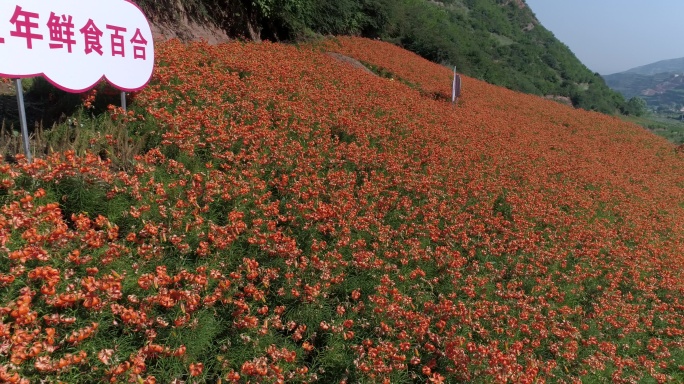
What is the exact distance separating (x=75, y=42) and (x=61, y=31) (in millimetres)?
174

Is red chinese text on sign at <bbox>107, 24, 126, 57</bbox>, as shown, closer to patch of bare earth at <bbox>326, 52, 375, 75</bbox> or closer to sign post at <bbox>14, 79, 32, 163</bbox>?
sign post at <bbox>14, 79, 32, 163</bbox>

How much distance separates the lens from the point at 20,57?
11.3ft

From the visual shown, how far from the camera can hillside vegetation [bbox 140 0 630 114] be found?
1416 cm

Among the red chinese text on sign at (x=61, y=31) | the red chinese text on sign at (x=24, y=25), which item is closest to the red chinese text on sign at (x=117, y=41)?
the red chinese text on sign at (x=61, y=31)

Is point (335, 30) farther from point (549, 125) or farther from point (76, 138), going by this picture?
point (76, 138)

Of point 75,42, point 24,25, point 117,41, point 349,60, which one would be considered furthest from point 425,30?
point 24,25

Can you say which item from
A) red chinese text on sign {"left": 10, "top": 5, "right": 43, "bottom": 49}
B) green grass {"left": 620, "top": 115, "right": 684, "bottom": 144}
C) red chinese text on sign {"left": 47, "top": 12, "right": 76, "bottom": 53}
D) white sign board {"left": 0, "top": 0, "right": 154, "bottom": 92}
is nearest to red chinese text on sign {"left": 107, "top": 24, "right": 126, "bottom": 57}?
white sign board {"left": 0, "top": 0, "right": 154, "bottom": 92}

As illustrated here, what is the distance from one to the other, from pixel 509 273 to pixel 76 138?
→ 5699 mm

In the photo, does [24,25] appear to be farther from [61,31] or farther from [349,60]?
[349,60]

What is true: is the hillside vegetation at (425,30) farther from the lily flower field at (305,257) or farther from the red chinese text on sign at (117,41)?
the red chinese text on sign at (117,41)

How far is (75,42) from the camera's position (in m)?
3.93

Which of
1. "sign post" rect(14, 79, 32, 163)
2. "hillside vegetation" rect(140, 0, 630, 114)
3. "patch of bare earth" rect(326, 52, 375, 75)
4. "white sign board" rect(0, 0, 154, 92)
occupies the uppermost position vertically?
"hillside vegetation" rect(140, 0, 630, 114)

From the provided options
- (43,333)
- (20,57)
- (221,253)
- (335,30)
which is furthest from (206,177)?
(335,30)

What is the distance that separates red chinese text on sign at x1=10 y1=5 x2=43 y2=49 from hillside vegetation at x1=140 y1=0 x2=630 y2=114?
792cm
